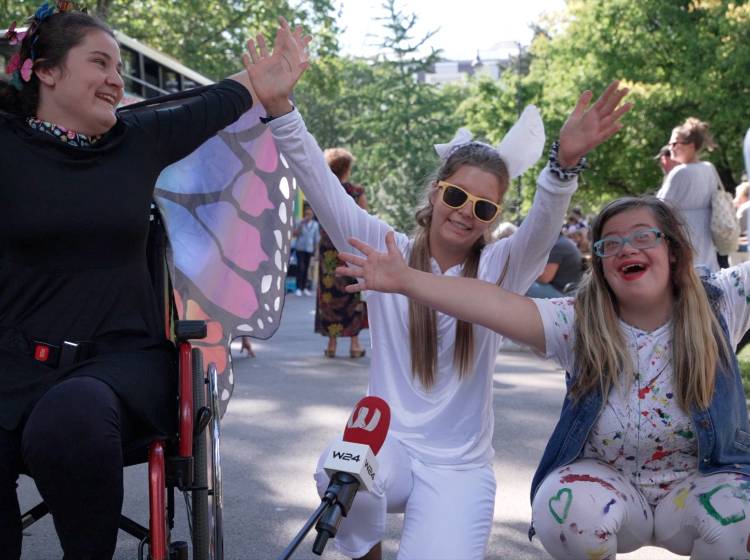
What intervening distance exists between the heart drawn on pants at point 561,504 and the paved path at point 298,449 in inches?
43.7

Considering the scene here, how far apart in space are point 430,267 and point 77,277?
44.9 inches

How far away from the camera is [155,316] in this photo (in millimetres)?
3055

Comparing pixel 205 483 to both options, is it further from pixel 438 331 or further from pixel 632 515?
pixel 632 515

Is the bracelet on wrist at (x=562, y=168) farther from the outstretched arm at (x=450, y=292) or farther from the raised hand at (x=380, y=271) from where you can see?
the raised hand at (x=380, y=271)

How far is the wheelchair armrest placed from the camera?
114 inches

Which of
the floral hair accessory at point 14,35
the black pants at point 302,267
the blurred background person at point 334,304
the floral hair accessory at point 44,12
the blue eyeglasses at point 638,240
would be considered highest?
the floral hair accessory at point 44,12

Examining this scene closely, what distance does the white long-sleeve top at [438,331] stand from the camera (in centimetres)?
307

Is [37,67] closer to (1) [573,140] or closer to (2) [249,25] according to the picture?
(1) [573,140]

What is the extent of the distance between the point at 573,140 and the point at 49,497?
1.80 meters

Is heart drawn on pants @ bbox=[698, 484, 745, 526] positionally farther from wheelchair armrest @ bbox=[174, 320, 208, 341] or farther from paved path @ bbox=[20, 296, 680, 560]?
wheelchair armrest @ bbox=[174, 320, 208, 341]

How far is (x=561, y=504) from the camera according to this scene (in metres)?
2.80

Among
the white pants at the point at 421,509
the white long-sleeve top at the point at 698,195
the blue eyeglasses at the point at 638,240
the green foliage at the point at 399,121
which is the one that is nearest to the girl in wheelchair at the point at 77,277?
the white pants at the point at 421,509

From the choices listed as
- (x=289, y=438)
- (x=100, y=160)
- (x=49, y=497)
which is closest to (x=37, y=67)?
(x=100, y=160)

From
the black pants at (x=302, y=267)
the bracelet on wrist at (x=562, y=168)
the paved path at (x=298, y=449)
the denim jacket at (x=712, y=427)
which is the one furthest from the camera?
the black pants at (x=302, y=267)
